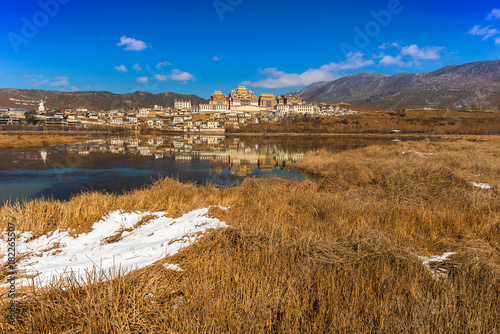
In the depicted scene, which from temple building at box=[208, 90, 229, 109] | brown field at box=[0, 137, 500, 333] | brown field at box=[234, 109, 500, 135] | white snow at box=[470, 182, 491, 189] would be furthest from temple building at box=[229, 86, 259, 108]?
brown field at box=[0, 137, 500, 333]

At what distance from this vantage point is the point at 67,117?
118188mm

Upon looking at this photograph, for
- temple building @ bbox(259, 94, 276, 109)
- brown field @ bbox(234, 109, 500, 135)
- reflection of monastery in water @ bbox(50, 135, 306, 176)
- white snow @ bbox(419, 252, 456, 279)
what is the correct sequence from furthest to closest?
temple building @ bbox(259, 94, 276, 109)
brown field @ bbox(234, 109, 500, 135)
reflection of monastery in water @ bbox(50, 135, 306, 176)
white snow @ bbox(419, 252, 456, 279)

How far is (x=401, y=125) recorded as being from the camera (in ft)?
287

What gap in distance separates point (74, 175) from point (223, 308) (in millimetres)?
16671

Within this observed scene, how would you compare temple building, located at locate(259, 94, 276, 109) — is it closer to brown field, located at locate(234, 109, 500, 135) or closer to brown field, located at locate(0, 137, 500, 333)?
brown field, located at locate(234, 109, 500, 135)

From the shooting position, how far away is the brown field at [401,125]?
250 ft

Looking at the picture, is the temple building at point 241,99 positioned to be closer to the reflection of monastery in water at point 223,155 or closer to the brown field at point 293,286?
the reflection of monastery in water at point 223,155

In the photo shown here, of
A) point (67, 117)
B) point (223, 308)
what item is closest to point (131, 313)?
point (223, 308)

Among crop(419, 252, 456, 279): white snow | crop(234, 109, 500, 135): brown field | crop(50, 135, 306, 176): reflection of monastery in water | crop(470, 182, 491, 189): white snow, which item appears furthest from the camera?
crop(234, 109, 500, 135): brown field

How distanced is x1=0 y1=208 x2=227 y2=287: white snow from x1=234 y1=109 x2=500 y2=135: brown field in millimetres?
88371

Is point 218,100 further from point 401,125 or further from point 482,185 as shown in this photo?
point 482,185

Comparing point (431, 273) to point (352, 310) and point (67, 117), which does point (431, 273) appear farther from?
point (67, 117)

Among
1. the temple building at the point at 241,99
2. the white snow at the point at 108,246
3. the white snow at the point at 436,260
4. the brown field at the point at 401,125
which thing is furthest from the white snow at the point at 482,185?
the temple building at the point at 241,99

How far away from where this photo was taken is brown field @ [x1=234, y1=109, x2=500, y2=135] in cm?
7625
